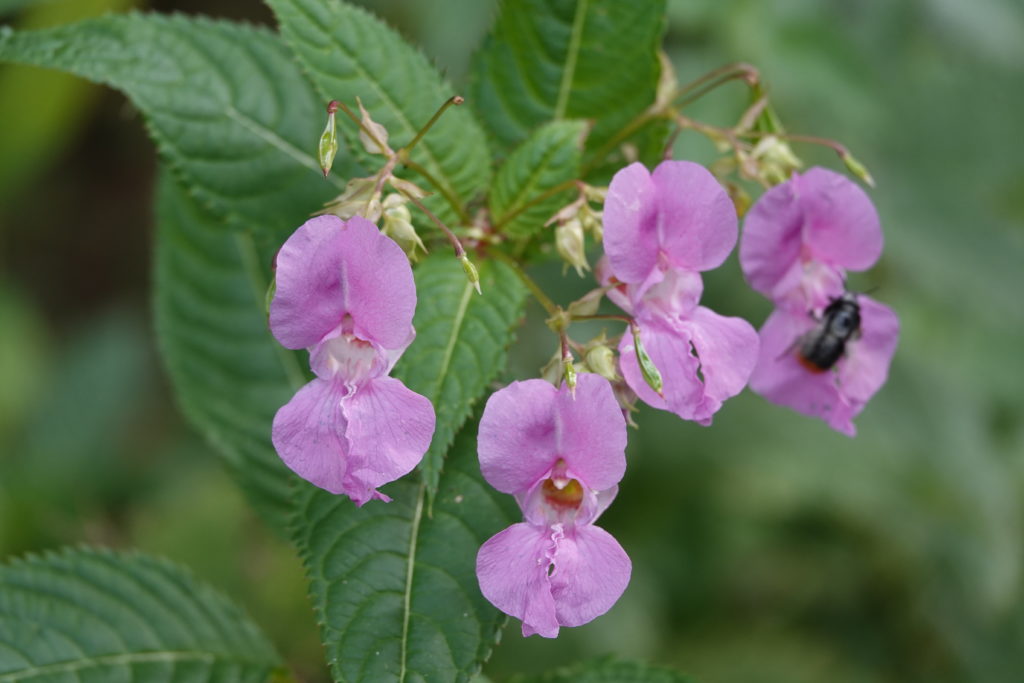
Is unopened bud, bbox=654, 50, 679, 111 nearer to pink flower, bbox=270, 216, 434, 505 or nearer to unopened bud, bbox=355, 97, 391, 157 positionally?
unopened bud, bbox=355, 97, 391, 157

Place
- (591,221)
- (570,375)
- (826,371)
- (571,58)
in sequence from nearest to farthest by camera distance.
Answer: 1. (570,375)
2. (591,221)
3. (826,371)
4. (571,58)

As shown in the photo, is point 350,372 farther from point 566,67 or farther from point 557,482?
point 566,67

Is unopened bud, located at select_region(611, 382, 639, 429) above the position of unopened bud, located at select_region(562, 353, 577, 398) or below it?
below

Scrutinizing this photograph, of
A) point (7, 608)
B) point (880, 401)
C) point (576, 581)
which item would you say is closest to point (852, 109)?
point (880, 401)

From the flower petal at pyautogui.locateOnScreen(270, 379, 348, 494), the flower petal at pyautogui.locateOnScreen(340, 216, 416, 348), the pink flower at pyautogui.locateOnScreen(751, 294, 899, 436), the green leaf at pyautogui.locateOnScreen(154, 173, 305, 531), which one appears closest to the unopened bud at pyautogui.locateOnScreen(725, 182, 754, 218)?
the pink flower at pyautogui.locateOnScreen(751, 294, 899, 436)

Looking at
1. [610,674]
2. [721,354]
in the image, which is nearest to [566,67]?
[721,354]

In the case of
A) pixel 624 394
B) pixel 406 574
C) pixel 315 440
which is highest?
pixel 624 394

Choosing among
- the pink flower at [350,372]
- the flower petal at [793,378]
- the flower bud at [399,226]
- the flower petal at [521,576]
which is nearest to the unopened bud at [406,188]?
the flower bud at [399,226]

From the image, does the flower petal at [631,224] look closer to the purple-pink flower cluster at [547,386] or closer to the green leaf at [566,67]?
the purple-pink flower cluster at [547,386]
